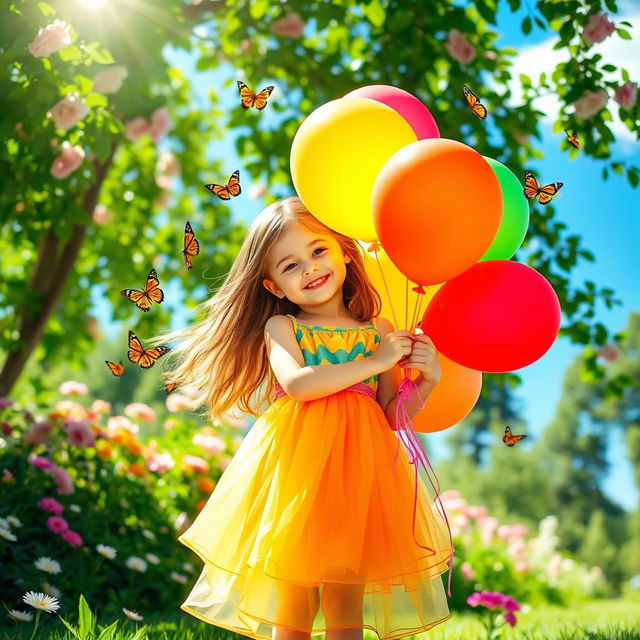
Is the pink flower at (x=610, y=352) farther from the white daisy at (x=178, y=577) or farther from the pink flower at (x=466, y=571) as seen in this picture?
the white daisy at (x=178, y=577)

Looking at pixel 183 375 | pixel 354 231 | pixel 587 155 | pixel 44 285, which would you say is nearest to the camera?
pixel 354 231

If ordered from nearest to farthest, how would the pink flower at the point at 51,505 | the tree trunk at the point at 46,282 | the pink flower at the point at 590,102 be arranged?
1. the pink flower at the point at 51,505
2. the pink flower at the point at 590,102
3. the tree trunk at the point at 46,282

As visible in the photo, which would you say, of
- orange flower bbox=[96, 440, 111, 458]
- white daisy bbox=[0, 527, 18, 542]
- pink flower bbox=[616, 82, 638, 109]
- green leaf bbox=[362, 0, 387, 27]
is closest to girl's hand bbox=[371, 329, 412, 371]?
white daisy bbox=[0, 527, 18, 542]

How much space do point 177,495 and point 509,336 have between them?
3.22 meters

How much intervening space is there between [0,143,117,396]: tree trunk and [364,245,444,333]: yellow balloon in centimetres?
352

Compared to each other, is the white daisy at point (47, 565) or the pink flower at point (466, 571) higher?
the white daisy at point (47, 565)

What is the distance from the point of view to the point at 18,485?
3.71 metres

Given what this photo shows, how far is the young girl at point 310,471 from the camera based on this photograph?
6.53 ft

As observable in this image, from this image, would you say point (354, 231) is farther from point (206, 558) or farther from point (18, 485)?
point (18, 485)

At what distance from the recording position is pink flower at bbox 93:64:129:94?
352 cm

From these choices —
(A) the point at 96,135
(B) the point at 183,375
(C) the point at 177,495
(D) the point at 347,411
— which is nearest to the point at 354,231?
(D) the point at 347,411

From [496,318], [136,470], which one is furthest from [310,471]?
[136,470]

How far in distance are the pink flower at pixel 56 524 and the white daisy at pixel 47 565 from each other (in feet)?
0.84

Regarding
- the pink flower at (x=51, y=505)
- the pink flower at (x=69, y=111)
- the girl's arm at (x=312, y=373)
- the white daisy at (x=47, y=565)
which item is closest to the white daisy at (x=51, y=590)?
the white daisy at (x=47, y=565)
